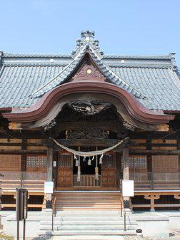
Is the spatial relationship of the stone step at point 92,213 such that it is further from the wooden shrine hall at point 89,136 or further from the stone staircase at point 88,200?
the wooden shrine hall at point 89,136

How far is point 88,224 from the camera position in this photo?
13.1 metres

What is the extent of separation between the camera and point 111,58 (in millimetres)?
23719

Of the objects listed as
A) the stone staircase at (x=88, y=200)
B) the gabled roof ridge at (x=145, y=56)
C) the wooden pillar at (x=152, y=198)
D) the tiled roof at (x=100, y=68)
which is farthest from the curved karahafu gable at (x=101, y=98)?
the gabled roof ridge at (x=145, y=56)

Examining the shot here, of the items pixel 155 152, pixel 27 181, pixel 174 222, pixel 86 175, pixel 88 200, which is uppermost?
pixel 155 152

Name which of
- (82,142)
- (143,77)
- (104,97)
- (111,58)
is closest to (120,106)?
(104,97)

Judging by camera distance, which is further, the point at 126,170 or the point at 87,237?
the point at 126,170

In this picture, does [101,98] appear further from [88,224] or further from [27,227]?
[27,227]

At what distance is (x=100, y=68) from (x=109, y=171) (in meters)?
5.89

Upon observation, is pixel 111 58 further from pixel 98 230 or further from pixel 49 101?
pixel 98 230

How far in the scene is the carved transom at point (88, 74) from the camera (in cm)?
1472

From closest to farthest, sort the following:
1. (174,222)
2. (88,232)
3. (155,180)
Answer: (88,232) → (174,222) → (155,180)

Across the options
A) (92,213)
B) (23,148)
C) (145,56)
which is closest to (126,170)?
(92,213)

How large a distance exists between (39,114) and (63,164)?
471cm

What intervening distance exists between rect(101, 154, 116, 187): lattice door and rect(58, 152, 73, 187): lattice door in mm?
1752
